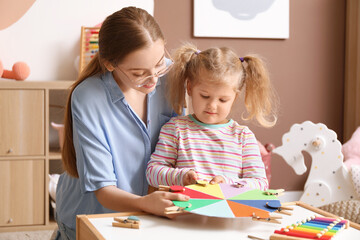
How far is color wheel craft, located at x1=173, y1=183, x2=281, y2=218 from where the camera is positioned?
3.67ft

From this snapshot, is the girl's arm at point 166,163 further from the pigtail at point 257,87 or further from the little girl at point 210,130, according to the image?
the pigtail at point 257,87

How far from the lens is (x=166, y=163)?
149 centimetres

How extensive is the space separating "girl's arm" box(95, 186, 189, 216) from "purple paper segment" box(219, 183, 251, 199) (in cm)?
11

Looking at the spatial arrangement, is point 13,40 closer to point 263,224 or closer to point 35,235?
point 35,235

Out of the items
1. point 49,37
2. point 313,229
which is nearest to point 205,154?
point 313,229

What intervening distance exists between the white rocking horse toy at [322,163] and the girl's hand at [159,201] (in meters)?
2.16

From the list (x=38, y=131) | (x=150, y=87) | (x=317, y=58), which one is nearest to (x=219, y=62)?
(x=150, y=87)

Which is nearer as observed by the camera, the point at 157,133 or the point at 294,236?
the point at 294,236

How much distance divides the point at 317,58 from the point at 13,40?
2.09 metres

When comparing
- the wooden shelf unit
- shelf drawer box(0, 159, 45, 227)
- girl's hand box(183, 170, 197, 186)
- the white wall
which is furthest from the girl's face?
the white wall

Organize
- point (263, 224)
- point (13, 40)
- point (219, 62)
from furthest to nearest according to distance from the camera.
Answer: point (13, 40) < point (219, 62) < point (263, 224)

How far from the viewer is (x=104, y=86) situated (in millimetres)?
1516

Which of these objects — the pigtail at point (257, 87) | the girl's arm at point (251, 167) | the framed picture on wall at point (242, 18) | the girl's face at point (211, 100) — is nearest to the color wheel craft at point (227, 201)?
the girl's arm at point (251, 167)

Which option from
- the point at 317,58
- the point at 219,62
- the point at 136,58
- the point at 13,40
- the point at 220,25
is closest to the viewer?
the point at 136,58
